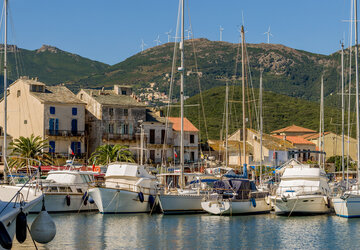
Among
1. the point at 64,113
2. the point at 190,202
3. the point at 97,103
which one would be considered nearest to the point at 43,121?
the point at 64,113

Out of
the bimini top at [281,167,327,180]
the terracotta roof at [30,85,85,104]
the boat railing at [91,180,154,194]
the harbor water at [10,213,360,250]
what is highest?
the terracotta roof at [30,85,85,104]

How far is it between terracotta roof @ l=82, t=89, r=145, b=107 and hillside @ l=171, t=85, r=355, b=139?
43768 mm

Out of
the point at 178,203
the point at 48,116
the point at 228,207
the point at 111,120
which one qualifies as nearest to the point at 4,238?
the point at 178,203

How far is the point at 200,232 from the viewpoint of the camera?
125 ft

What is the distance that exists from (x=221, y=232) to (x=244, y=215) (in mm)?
9280

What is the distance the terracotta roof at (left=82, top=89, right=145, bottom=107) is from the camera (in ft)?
257

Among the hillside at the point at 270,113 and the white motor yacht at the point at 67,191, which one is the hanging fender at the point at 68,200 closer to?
the white motor yacht at the point at 67,191

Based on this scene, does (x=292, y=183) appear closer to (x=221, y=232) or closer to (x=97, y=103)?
(x=221, y=232)

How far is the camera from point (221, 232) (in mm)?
38125

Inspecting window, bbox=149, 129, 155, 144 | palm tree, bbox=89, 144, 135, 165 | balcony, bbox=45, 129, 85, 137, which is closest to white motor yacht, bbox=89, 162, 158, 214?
palm tree, bbox=89, 144, 135, 165

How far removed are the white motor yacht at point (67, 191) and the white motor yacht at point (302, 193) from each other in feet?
47.8

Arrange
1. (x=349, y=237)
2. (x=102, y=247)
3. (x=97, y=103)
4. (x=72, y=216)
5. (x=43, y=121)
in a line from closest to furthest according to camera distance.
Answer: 1. (x=102, y=247)
2. (x=349, y=237)
3. (x=72, y=216)
4. (x=43, y=121)
5. (x=97, y=103)

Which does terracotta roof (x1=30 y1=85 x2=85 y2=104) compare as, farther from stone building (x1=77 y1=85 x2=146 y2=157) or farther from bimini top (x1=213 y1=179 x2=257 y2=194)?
bimini top (x1=213 y1=179 x2=257 y2=194)

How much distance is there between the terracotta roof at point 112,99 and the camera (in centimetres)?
7831
